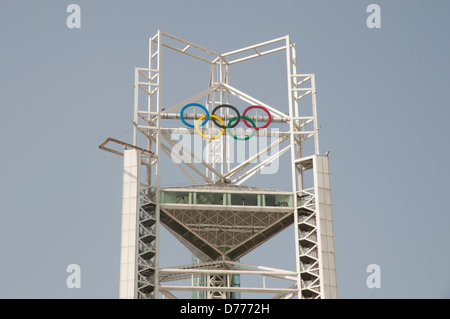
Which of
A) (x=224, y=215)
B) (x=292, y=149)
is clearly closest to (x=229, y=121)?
(x=292, y=149)

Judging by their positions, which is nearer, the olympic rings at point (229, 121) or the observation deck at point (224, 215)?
the observation deck at point (224, 215)

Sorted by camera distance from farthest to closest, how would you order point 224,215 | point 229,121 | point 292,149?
point 229,121 → point 292,149 → point 224,215

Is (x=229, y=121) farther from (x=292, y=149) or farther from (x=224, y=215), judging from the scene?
(x=224, y=215)

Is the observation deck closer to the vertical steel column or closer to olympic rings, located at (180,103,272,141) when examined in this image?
the vertical steel column

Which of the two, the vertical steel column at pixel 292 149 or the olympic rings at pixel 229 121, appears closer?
the vertical steel column at pixel 292 149

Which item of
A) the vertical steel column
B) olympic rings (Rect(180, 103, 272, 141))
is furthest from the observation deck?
olympic rings (Rect(180, 103, 272, 141))

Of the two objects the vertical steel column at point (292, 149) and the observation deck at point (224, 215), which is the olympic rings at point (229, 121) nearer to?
the vertical steel column at point (292, 149)

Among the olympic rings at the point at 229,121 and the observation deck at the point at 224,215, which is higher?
the olympic rings at the point at 229,121

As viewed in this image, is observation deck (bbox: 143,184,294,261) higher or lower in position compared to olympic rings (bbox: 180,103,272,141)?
lower

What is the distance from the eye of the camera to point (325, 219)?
12194 centimetres

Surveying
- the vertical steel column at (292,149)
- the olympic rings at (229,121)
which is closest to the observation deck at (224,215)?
the vertical steel column at (292,149)

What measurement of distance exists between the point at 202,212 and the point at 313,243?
45.2 feet
